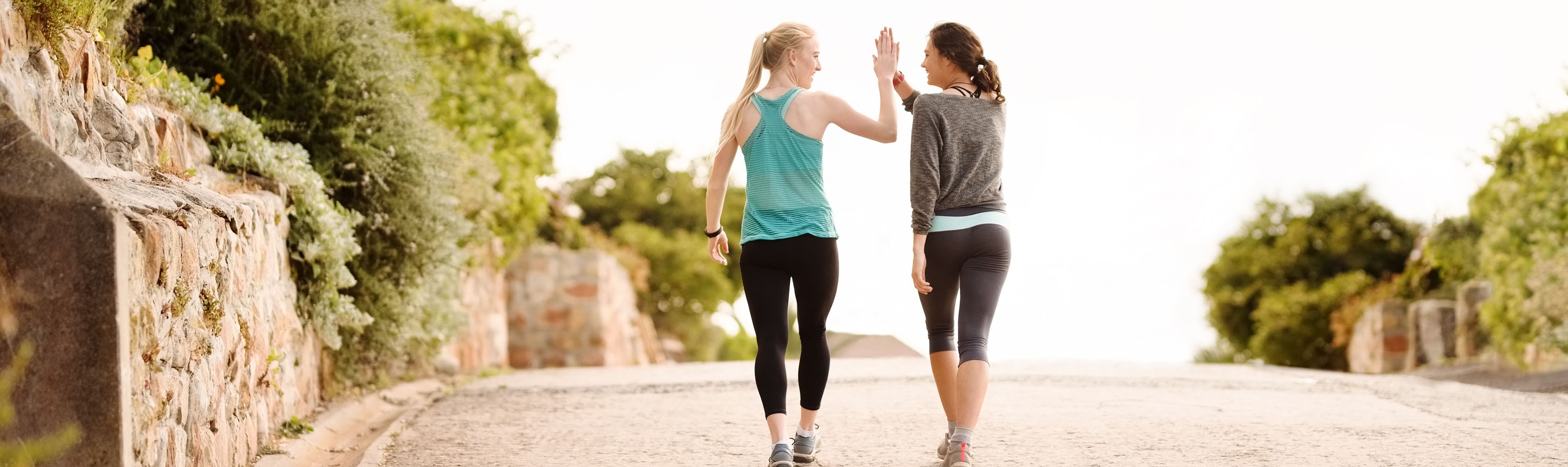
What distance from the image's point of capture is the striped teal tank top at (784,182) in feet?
14.1

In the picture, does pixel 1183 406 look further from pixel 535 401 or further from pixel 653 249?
pixel 653 249

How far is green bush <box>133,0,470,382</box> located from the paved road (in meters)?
0.73

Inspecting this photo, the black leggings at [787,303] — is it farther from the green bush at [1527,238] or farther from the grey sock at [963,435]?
the green bush at [1527,238]

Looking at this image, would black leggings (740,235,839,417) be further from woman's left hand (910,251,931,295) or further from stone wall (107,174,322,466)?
stone wall (107,174,322,466)

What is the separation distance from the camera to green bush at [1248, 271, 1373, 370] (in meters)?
21.6

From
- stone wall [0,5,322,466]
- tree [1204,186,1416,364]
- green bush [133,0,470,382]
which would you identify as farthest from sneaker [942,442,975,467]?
tree [1204,186,1416,364]

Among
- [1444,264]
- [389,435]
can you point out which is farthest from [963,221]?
[1444,264]

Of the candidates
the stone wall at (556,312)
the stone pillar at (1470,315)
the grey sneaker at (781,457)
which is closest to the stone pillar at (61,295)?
the grey sneaker at (781,457)

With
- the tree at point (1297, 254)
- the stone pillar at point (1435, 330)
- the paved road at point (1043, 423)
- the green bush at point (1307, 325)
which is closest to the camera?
the paved road at point (1043, 423)

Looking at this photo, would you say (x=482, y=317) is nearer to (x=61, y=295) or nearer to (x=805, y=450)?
(x=805, y=450)

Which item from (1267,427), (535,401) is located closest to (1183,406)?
(1267,427)

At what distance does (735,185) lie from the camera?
89.9 feet

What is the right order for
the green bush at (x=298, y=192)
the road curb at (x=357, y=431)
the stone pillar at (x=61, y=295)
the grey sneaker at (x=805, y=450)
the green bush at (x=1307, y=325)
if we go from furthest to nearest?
the green bush at (x=1307, y=325) → the green bush at (x=298, y=192) → the road curb at (x=357, y=431) → the grey sneaker at (x=805, y=450) → the stone pillar at (x=61, y=295)

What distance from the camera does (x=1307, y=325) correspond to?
Answer: 21891 mm
